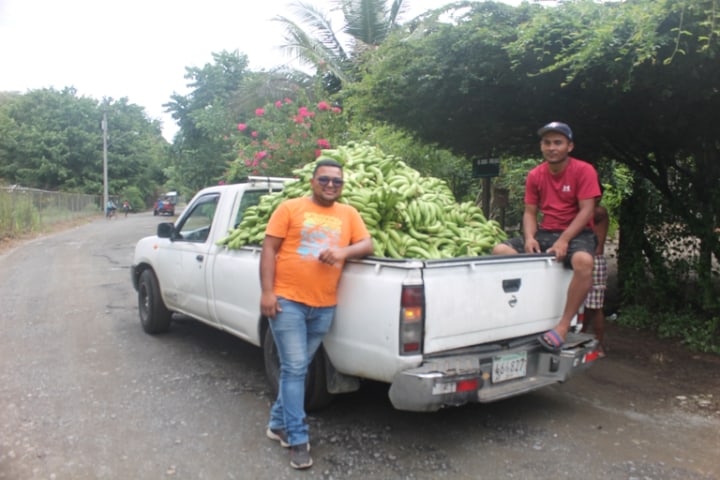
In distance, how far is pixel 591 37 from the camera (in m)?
5.38

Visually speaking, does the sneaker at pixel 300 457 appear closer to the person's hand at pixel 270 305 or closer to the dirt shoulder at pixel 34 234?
the person's hand at pixel 270 305

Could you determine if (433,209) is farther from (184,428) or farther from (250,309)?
(184,428)

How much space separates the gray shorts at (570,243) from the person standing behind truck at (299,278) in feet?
5.63

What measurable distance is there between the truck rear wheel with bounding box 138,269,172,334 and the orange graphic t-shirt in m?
3.39

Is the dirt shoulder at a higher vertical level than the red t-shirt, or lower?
lower

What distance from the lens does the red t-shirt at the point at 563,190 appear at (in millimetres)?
4602

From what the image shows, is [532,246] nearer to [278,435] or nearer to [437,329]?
[437,329]

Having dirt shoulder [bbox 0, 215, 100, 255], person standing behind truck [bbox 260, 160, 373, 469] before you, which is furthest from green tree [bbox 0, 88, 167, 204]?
person standing behind truck [bbox 260, 160, 373, 469]

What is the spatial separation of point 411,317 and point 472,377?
588 millimetres

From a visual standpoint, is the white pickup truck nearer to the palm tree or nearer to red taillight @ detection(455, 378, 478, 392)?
red taillight @ detection(455, 378, 478, 392)

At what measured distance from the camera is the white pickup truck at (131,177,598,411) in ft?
11.3

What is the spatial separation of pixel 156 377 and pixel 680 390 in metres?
4.67

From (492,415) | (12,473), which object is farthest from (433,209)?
(12,473)

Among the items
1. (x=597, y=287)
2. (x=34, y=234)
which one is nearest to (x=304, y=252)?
(x=597, y=287)
